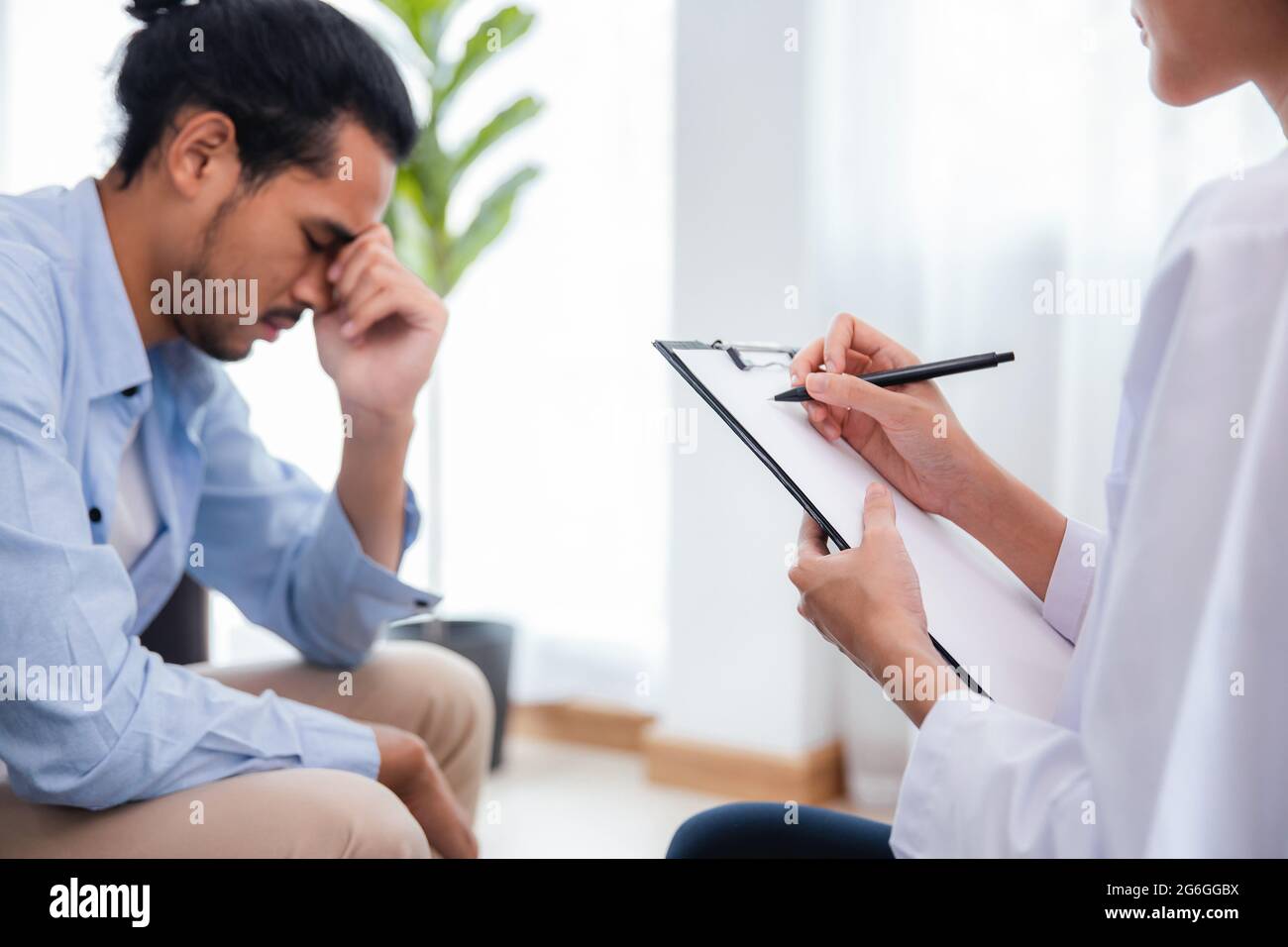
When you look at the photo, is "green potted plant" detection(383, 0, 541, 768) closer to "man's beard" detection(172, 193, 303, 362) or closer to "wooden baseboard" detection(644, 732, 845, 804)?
"wooden baseboard" detection(644, 732, 845, 804)

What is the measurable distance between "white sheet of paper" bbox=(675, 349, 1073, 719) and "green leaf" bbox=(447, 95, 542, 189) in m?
1.48

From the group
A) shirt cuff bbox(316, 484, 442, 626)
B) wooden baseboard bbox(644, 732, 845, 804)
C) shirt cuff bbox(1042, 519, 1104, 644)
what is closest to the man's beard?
shirt cuff bbox(316, 484, 442, 626)

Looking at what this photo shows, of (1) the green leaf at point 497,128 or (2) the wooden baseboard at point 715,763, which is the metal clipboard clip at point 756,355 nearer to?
(2) the wooden baseboard at point 715,763

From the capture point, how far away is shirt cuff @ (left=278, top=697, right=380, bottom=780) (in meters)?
0.94

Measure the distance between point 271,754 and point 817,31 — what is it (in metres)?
1.62

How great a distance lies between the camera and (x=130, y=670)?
83 cm

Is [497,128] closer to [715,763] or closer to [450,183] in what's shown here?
[450,183]

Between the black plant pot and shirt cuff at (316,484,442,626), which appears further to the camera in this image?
the black plant pot

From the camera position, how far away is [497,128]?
221cm

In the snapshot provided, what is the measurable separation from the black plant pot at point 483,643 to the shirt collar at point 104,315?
1.26 metres

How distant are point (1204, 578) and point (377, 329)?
3.13 ft

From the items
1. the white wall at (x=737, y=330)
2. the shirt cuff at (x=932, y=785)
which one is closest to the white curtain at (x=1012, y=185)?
the white wall at (x=737, y=330)
